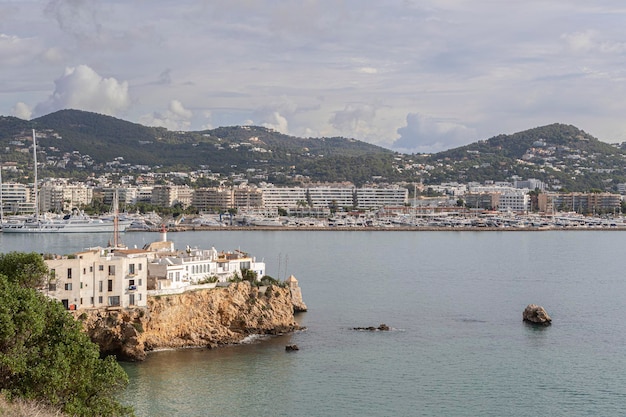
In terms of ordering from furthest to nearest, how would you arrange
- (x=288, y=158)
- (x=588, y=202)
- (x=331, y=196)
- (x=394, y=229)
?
(x=288, y=158)
(x=331, y=196)
(x=588, y=202)
(x=394, y=229)

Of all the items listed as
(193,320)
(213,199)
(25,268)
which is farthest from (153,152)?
(25,268)

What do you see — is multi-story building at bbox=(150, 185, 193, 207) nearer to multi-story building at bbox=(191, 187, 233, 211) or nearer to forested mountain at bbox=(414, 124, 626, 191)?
multi-story building at bbox=(191, 187, 233, 211)

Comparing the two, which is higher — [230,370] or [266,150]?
[266,150]

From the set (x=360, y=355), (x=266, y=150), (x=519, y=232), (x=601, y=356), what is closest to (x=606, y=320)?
(x=601, y=356)

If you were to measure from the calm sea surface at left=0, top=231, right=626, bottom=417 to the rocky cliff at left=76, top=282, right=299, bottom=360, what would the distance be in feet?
1.57

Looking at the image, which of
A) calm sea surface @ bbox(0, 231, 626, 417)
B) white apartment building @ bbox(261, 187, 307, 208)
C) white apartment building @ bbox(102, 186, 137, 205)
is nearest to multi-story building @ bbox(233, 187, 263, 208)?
white apartment building @ bbox(261, 187, 307, 208)

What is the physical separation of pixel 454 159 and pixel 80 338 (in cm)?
15567

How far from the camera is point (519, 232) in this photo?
8769cm

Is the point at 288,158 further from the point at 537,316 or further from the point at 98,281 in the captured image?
the point at 98,281

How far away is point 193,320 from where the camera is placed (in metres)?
21.8

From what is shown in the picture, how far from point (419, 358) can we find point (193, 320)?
220 inches

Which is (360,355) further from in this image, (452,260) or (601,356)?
(452,260)

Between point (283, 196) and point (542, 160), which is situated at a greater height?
point (542, 160)

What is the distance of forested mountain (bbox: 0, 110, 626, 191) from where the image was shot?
5689 inches
